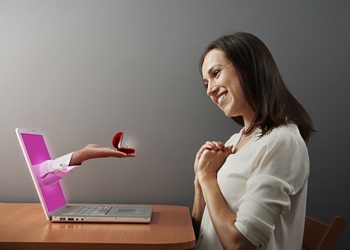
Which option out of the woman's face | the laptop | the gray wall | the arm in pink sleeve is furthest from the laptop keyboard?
the woman's face

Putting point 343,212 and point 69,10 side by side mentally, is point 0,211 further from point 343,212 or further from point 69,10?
point 343,212

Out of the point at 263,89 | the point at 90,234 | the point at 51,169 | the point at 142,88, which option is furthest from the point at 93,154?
the point at 263,89

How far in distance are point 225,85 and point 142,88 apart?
53cm

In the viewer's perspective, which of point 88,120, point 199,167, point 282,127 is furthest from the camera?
point 88,120

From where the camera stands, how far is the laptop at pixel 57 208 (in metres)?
1.11

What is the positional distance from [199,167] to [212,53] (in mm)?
396

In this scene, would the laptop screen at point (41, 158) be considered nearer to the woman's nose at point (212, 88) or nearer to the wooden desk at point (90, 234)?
the wooden desk at point (90, 234)

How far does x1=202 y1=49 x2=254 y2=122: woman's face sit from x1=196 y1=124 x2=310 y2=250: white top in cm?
15

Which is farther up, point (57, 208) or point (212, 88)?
point (212, 88)

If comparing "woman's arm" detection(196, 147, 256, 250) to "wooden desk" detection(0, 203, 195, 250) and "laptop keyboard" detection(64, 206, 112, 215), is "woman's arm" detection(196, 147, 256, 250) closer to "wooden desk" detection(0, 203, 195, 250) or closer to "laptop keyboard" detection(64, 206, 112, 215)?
"wooden desk" detection(0, 203, 195, 250)

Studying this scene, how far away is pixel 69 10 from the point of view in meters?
1.58

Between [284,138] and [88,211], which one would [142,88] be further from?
[284,138]

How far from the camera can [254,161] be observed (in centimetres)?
101

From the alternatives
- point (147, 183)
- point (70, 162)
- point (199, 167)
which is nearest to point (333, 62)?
point (199, 167)
